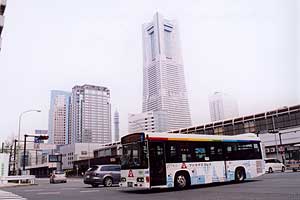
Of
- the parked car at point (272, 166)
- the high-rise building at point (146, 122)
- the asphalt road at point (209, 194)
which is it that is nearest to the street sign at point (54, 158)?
the high-rise building at point (146, 122)

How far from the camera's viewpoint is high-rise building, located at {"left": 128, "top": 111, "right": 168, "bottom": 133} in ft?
290

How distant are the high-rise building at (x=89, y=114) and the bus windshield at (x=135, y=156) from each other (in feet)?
391

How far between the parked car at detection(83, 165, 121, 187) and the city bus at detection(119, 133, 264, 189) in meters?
5.91

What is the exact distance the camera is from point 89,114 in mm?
134500

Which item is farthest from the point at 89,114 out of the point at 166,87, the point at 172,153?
the point at 172,153

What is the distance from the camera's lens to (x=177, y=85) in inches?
7274

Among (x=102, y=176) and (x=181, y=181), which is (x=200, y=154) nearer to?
(x=181, y=181)

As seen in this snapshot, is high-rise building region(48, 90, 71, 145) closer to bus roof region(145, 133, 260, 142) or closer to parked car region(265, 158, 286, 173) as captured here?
parked car region(265, 158, 286, 173)

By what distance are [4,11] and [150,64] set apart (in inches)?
6539

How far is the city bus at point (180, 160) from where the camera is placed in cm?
1495

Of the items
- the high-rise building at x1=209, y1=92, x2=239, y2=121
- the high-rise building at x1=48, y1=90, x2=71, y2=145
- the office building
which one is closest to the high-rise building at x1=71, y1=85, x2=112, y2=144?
Result: the high-rise building at x1=48, y1=90, x2=71, y2=145

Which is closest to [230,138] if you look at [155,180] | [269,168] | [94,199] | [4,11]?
[155,180]

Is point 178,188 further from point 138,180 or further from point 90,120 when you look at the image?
point 90,120

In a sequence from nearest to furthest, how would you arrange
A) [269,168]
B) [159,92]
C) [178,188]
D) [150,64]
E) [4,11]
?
[178,188]
[4,11]
[269,168]
[159,92]
[150,64]
